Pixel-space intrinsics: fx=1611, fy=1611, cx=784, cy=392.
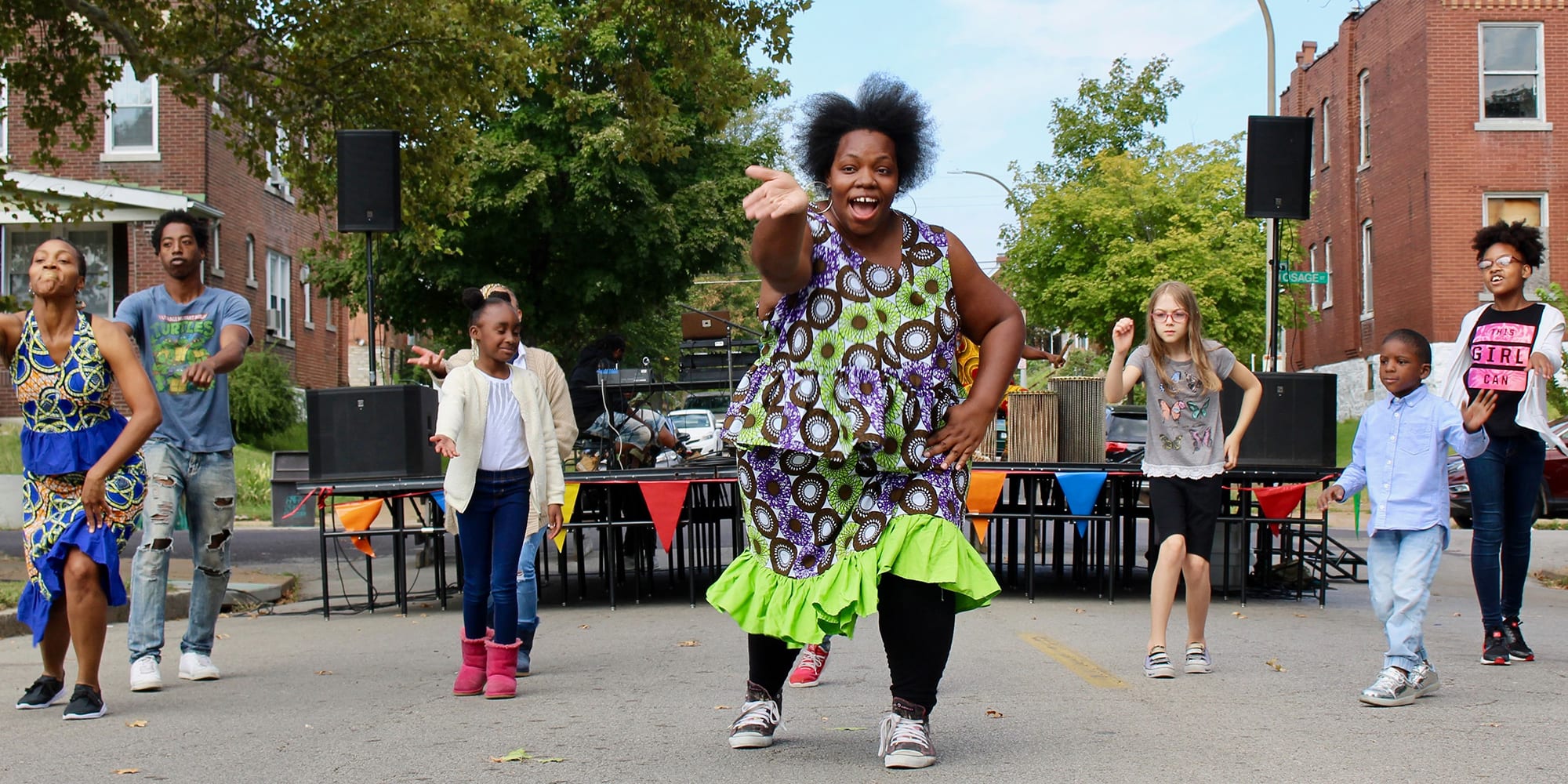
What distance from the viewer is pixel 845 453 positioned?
4402 millimetres

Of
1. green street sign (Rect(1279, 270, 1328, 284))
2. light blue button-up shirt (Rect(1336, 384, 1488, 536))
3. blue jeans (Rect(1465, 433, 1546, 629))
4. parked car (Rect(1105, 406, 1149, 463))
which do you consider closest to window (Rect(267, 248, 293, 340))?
parked car (Rect(1105, 406, 1149, 463))

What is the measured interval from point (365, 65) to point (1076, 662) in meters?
9.79

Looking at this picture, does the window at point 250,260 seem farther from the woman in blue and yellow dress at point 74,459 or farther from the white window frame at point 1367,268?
the woman in blue and yellow dress at point 74,459

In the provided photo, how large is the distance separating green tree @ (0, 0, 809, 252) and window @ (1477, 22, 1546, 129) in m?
20.4

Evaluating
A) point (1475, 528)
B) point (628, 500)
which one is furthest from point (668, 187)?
point (1475, 528)

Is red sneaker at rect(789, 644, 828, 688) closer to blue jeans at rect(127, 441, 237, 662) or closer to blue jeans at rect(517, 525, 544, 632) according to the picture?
blue jeans at rect(517, 525, 544, 632)

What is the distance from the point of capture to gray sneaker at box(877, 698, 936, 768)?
15.1ft

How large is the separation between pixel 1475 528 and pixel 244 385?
2460cm

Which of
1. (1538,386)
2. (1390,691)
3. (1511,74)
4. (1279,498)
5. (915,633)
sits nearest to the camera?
(915,633)

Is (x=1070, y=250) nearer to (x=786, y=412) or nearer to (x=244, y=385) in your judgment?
(x=244, y=385)

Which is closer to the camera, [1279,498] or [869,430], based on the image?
[869,430]

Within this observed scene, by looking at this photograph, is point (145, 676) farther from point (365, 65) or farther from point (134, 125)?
point (134, 125)

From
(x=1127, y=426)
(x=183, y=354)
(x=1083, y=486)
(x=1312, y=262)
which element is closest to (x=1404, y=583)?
(x=1083, y=486)

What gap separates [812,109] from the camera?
15.6 ft
